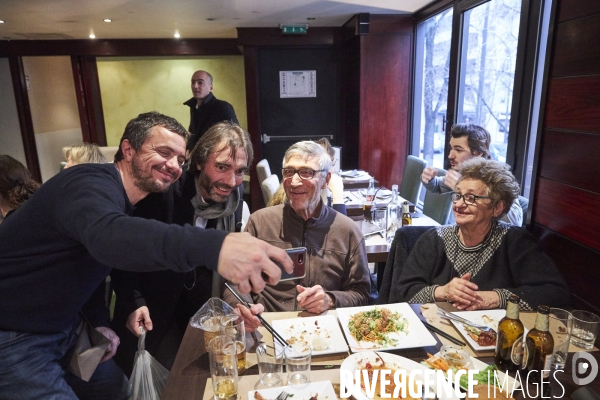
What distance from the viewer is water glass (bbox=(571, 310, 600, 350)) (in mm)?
1214

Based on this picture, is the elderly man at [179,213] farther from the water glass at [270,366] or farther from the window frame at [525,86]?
the window frame at [525,86]

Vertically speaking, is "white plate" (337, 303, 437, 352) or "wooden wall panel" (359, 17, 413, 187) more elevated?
"wooden wall panel" (359, 17, 413, 187)

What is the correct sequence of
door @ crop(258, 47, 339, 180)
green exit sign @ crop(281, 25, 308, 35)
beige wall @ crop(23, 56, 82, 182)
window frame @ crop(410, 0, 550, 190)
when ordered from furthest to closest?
beige wall @ crop(23, 56, 82, 182) < door @ crop(258, 47, 339, 180) < green exit sign @ crop(281, 25, 308, 35) < window frame @ crop(410, 0, 550, 190)

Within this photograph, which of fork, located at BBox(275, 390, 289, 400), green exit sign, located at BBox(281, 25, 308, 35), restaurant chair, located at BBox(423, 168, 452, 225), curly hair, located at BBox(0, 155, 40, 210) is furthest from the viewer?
green exit sign, located at BBox(281, 25, 308, 35)

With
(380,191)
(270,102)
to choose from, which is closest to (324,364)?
(380,191)

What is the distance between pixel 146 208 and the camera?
1.73 meters

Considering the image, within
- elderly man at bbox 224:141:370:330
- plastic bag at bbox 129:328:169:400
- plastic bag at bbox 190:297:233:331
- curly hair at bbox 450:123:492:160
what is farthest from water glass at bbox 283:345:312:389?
curly hair at bbox 450:123:492:160

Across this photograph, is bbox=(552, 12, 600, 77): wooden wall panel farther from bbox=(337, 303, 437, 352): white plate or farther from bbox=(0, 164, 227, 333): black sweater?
bbox=(0, 164, 227, 333): black sweater

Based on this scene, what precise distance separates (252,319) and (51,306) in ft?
2.00

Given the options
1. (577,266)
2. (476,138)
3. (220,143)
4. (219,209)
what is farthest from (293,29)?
(577,266)

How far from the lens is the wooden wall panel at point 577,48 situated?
144 centimetres

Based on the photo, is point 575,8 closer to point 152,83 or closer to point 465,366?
point 465,366

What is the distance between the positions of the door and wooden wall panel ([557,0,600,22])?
431 centimetres

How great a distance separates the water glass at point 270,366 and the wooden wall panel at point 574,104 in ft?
4.46
